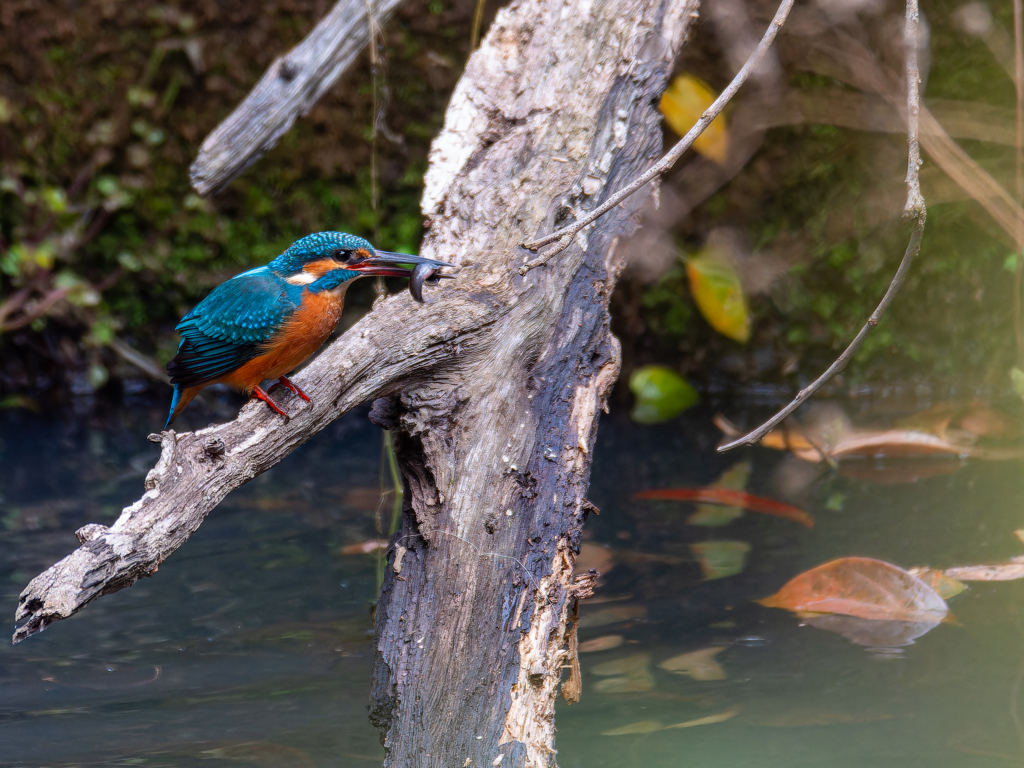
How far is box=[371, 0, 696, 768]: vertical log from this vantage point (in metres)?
2.03

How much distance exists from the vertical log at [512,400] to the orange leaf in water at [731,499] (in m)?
1.50

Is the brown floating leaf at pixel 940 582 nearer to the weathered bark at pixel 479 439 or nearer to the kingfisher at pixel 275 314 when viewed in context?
the weathered bark at pixel 479 439

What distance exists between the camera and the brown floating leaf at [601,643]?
2.79 metres

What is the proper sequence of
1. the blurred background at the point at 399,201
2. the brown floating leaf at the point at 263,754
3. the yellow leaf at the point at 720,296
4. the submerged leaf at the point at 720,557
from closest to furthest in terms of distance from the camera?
the brown floating leaf at the point at 263,754 → the submerged leaf at the point at 720,557 → the yellow leaf at the point at 720,296 → the blurred background at the point at 399,201

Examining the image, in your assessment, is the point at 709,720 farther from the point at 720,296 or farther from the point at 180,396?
the point at 720,296

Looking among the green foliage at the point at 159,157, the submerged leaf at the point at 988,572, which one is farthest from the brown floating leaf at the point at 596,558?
the green foliage at the point at 159,157

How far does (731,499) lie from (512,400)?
1866 millimetres

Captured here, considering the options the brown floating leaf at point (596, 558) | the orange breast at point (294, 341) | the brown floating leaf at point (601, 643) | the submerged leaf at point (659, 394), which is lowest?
the brown floating leaf at point (601, 643)

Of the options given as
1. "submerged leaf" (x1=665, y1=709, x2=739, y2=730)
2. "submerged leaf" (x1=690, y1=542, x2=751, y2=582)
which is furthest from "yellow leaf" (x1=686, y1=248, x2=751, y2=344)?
"submerged leaf" (x1=665, y1=709, x2=739, y2=730)

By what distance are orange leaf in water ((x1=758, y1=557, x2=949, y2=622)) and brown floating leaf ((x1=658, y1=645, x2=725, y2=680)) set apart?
383 millimetres

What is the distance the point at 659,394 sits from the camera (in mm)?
4598

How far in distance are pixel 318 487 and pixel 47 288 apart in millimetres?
1985

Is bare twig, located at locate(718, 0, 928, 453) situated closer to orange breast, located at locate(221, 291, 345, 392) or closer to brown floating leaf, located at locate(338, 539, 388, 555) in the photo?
orange breast, located at locate(221, 291, 345, 392)

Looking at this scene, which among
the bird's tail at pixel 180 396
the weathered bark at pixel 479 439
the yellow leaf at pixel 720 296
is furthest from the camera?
the yellow leaf at pixel 720 296
